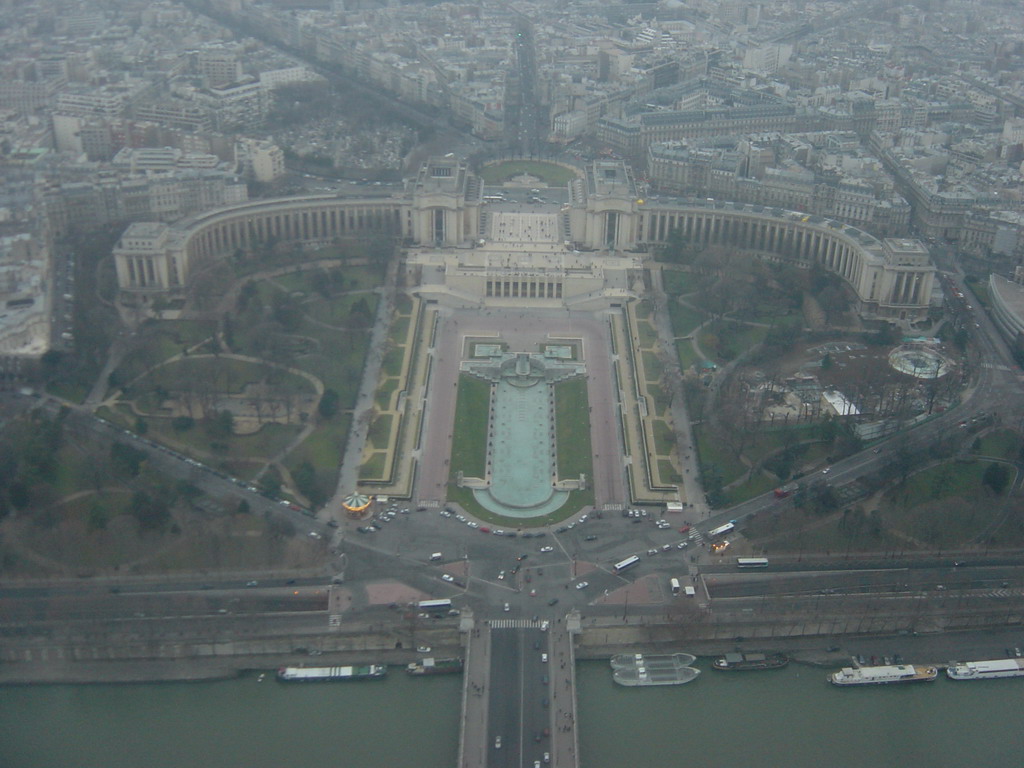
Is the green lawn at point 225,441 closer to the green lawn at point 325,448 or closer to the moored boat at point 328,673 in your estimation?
the green lawn at point 325,448

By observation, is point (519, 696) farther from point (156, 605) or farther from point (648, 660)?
point (156, 605)

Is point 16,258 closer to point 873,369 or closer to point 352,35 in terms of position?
point 873,369

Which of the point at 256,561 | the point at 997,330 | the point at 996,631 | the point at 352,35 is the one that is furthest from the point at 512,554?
the point at 352,35

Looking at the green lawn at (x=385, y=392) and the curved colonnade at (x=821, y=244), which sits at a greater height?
the curved colonnade at (x=821, y=244)

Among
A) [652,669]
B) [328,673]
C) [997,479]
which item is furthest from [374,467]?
[997,479]

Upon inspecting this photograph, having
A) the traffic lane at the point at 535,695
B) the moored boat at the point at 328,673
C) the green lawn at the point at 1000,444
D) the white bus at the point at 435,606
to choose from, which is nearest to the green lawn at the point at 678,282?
the green lawn at the point at 1000,444

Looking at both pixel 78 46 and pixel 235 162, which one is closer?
pixel 235 162
